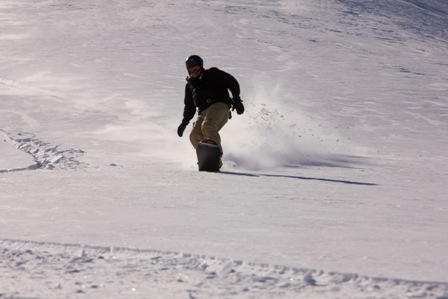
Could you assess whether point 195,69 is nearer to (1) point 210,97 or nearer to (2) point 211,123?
(1) point 210,97

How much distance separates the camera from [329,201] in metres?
6.28

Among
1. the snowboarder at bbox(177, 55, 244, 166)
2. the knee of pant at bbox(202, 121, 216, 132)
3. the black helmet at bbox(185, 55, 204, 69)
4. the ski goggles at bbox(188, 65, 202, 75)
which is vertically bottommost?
the knee of pant at bbox(202, 121, 216, 132)

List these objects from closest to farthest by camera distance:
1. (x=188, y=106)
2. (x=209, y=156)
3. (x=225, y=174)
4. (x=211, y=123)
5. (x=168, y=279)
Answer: (x=168, y=279), (x=225, y=174), (x=209, y=156), (x=211, y=123), (x=188, y=106)

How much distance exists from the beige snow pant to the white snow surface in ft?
1.59

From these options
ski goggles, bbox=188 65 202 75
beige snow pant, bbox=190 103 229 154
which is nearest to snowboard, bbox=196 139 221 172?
beige snow pant, bbox=190 103 229 154

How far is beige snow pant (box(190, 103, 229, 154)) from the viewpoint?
912cm

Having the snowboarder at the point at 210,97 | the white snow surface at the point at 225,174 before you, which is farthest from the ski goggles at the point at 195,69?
the white snow surface at the point at 225,174

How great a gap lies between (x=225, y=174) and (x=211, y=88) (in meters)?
1.45

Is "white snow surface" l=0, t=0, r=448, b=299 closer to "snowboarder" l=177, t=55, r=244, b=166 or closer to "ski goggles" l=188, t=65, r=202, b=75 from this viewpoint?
"snowboarder" l=177, t=55, r=244, b=166

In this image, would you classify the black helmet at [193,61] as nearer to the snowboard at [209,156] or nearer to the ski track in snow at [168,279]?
the snowboard at [209,156]

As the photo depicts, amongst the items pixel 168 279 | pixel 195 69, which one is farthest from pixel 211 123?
pixel 168 279

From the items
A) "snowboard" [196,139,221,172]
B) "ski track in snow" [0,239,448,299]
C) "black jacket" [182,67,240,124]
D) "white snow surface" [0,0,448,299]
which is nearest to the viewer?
"ski track in snow" [0,239,448,299]

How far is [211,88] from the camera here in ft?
30.8

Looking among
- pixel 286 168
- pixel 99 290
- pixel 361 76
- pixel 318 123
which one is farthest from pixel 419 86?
pixel 99 290
